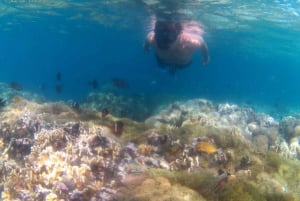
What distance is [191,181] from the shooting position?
5574 millimetres

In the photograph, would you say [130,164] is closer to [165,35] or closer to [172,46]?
[172,46]

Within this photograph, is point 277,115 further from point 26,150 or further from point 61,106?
point 26,150

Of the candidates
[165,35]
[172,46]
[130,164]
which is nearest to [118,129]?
[130,164]

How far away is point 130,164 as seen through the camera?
260 inches

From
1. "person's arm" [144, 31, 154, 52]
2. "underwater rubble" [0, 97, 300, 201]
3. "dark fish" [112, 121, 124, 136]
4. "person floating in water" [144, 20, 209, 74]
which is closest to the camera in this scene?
"underwater rubble" [0, 97, 300, 201]

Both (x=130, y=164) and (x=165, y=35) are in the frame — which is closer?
(x=130, y=164)

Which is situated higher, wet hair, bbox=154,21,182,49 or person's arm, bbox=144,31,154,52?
wet hair, bbox=154,21,182,49

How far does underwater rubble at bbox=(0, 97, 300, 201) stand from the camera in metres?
5.33

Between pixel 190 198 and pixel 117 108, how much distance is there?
18652 mm

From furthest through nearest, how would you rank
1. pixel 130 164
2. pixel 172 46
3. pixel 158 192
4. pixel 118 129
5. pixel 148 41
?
pixel 148 41 → pixel 172 46 → pixel 118 129 → pixel 130 164 → pixel 158 192

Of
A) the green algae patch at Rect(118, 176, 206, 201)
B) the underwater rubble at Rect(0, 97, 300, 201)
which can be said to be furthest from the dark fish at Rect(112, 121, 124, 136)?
the green algae patch at Rect(118, 176, 206, 201)

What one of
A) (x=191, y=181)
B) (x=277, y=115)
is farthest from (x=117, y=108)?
(x=277, y=115)

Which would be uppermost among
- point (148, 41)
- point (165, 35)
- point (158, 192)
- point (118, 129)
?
point (158, 192)

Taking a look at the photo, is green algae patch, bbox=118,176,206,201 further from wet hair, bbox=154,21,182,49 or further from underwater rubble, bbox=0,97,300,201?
wet hair, bbox=154,21,182,49
